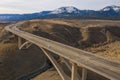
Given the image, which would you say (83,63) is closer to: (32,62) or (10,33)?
(32,62)

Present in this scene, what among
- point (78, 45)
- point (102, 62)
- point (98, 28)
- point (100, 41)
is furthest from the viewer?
point (98, 28)

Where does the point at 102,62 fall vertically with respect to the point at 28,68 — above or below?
above

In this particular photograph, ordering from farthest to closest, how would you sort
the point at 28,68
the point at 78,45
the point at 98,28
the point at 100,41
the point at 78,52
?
the point at 98,28 < the point at 100,41 < the point at 78,45 < the point at 28,68 < the point at 78,52

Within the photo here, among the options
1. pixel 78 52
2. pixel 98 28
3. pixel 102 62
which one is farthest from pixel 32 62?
pixel 98 28

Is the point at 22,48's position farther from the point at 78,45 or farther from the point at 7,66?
the point at 78,45

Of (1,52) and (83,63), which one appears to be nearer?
(83,63)

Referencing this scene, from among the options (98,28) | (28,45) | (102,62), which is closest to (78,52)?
(102,62)
